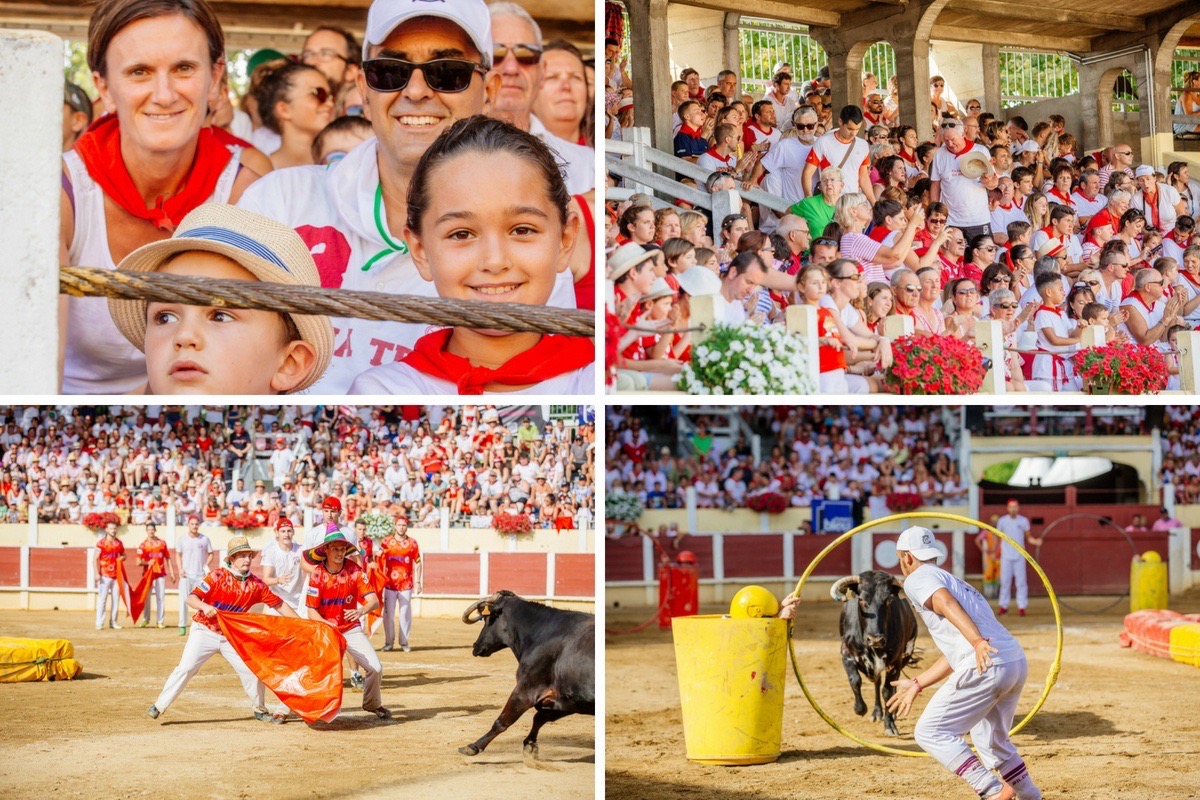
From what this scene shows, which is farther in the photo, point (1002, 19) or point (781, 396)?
point (1002, 19)

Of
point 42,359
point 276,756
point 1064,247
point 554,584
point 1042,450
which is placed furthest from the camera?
point 1042,450

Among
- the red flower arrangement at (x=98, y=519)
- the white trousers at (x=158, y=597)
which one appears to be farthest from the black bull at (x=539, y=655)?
the red flower arrangement at (x=98, y=519)

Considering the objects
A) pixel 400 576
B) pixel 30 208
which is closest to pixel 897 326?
pixel 400 576

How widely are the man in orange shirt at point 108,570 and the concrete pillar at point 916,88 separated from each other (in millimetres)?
6322

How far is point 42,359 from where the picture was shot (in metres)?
5.18

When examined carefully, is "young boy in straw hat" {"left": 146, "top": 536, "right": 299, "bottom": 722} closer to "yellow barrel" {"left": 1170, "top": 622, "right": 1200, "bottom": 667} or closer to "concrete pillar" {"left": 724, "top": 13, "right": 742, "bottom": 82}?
"concrete pillar" {"left": 724, "top": 13, "right": 742, "bottom": 82}

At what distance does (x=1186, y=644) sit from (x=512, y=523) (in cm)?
604

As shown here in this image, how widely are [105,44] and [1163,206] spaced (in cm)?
781

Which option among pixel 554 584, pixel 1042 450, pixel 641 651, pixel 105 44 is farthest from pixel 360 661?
pixel 1042 450

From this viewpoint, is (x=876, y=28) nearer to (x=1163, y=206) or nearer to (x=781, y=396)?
(x=1163, y=206)

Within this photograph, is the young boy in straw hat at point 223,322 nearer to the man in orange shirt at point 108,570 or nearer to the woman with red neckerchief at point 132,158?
the woman with red neckerchief at point 132,158

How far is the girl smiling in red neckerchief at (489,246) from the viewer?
23.2ft

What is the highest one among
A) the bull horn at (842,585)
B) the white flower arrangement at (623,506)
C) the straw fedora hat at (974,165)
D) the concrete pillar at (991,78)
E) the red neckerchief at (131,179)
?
the concrete pillar at (991,78)

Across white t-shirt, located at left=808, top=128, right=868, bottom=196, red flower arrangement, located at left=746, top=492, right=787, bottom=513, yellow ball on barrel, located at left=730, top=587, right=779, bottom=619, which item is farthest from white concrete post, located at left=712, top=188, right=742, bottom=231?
red flower arrangement, located at left=746, top=492, right=787, bottom=513
